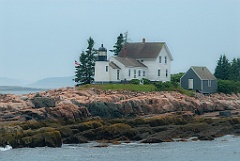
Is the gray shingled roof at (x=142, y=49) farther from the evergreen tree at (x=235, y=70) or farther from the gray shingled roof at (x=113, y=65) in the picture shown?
the evergreen tree at (x=235, y=70)

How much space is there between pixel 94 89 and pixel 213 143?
74.9 ft

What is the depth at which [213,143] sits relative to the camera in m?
44.2

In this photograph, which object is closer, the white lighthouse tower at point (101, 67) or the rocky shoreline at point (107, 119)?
the rocky shoreline at point (107, 119)

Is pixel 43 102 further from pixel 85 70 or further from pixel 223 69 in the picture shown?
pixel 223 69

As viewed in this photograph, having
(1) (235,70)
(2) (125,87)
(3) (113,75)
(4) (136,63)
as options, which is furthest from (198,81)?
(1) (235,70)

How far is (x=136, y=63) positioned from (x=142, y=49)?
2.95 meters

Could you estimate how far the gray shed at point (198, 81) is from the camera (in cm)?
7500

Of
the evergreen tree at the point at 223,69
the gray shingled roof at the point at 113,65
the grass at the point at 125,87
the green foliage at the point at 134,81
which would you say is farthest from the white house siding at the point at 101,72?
the evergreen tree at the point at 223,69

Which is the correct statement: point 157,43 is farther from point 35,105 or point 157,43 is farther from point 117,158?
point 117,158

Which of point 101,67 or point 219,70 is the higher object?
point 219,70

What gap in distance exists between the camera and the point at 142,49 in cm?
7862

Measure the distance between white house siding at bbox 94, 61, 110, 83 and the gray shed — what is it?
854 cm

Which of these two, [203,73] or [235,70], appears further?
[235,70]

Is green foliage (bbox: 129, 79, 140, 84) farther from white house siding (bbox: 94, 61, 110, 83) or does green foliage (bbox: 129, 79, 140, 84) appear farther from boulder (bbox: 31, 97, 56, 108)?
boulder (bbox: 31, 97, 56, 108)
